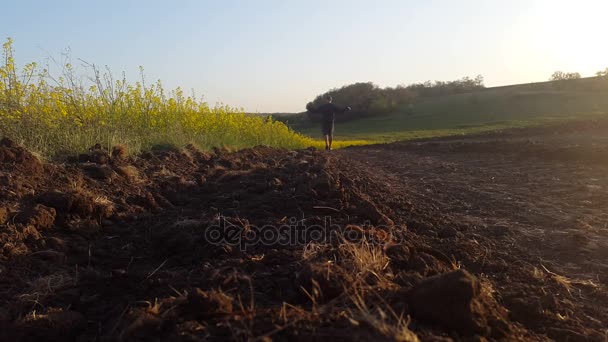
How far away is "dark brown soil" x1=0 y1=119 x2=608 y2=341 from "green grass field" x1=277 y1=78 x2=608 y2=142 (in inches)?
1222

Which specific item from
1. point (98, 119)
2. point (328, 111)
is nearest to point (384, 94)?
point (328, 111)

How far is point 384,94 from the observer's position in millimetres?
56844

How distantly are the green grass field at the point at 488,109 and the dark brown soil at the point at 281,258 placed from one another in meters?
31.0

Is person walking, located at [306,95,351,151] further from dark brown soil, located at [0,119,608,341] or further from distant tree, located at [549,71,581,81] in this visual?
distant tree, located at [549,71,581,81]

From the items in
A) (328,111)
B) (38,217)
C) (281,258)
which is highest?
(328,111)

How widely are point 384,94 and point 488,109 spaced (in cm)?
A: 1492

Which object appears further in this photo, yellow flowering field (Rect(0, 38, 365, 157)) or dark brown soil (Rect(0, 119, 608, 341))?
yellow flowering field (Rect(0, 38, 365, 157))

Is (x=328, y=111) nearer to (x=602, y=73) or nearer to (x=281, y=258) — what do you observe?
(x=281, y=258)

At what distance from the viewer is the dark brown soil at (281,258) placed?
180 cm

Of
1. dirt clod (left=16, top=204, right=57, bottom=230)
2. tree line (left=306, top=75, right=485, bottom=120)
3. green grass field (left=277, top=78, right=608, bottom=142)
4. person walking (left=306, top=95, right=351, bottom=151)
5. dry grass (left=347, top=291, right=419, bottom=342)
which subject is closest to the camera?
dry grass (left=347, top=291, right=419, bottom=342)

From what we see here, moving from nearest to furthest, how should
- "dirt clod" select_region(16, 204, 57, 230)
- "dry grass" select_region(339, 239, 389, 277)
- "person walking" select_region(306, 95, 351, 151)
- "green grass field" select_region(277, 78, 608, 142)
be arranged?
"dry grass" select_region(339, 239, 389, 277)
"dirt clod" select_region(16, 204, 57, 230)
"person walking" select_region(306, 95, 351, 151)
"green grass field" select_region(277, 78, 608, 142)

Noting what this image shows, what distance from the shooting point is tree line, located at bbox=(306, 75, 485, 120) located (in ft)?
168

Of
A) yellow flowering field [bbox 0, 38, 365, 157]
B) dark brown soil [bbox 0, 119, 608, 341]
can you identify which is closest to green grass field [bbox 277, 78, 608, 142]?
yellow flowering field [bbox 0, 38, 365, 157]

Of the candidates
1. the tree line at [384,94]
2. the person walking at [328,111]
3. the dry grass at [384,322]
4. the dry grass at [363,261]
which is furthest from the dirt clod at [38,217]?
the tree line at [384,94]
